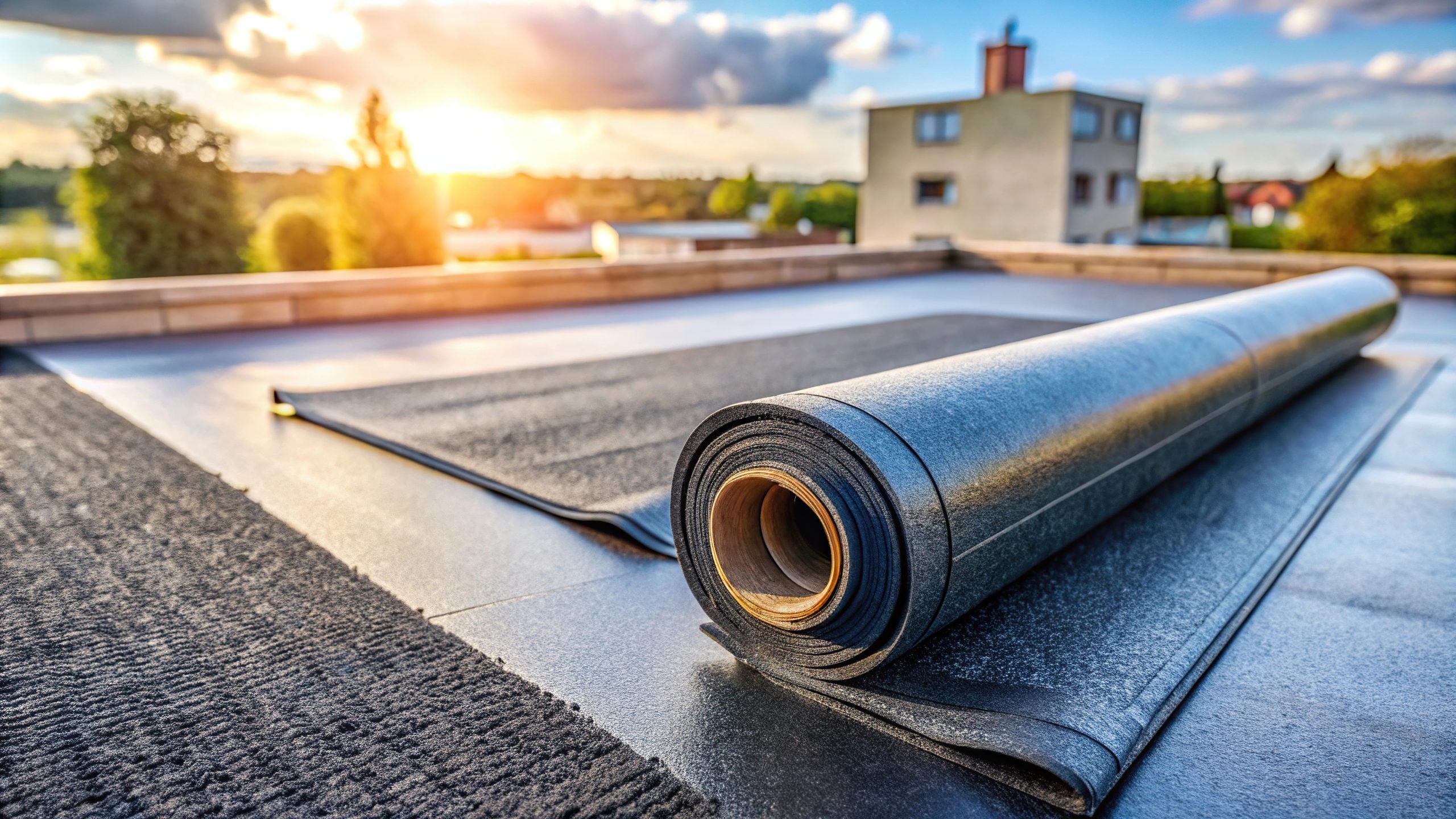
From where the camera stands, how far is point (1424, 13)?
51.4 meters

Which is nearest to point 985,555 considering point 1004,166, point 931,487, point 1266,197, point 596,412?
point 931,487

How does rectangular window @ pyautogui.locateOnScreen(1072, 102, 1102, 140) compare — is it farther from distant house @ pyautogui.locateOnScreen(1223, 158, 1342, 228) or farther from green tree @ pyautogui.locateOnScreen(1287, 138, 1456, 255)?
distant house @ pyautogui.locateOnScreen(1223, 158, 1342, 228)

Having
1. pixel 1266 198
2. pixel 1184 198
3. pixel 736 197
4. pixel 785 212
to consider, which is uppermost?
pixel 736 197

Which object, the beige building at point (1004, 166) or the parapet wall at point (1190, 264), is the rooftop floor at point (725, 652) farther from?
the beige building at point (1004, 166)

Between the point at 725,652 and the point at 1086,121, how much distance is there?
41.0 m

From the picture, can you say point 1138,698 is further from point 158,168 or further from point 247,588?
point 158,168

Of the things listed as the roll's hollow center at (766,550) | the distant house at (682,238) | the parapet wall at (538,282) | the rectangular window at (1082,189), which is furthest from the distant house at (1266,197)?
the roll's hollow center at (766,550)

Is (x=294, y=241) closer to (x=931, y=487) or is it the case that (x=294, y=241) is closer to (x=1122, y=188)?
(x=931, y=487)

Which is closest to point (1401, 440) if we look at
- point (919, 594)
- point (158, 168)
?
point (919, 594)

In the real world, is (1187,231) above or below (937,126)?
Answer: below

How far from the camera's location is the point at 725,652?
2480 millimetres

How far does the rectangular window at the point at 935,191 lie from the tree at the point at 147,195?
96.9 ft

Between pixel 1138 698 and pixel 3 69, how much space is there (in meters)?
44.7

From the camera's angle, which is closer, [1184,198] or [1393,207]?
[1393,207]
